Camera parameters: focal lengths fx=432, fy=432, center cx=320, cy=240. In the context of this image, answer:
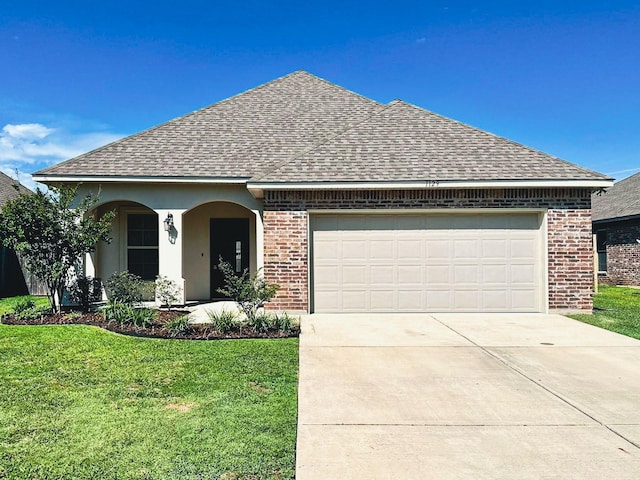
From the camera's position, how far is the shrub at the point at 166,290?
1079 centimetres

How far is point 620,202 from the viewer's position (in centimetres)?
1988

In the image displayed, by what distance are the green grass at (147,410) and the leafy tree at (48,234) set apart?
2.67 m

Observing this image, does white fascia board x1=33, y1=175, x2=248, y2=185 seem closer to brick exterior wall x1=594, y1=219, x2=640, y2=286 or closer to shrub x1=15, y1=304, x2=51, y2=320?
shrub x1=15, y1=304, x2=51, y2=320

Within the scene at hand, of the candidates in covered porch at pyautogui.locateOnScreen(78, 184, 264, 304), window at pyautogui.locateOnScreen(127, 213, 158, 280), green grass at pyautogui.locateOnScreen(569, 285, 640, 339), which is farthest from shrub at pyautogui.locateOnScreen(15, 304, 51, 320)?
green grass at pyautogui.locateOnScreen(569, 285, 640, 339)

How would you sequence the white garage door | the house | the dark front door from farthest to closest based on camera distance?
the house < the dark front door < the white garage door

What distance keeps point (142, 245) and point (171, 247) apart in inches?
66.4

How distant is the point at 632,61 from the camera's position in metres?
14.3

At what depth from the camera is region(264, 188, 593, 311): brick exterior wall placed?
9.72 m

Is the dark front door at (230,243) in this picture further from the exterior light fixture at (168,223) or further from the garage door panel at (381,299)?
the garage door panel at (381,299)

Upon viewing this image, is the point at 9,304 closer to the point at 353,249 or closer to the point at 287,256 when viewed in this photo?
the point at 287,256

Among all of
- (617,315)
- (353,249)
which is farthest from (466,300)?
(617,315)

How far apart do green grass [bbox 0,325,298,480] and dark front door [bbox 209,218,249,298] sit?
18.7 ft

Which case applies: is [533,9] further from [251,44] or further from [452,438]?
[452,438]

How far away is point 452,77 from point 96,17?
12.2 metres
